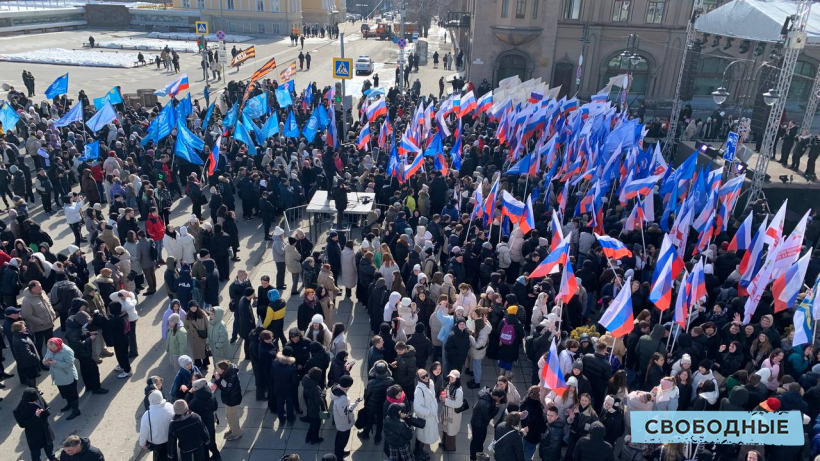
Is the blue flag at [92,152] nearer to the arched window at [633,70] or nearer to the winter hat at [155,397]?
the winter hat at [155,397]

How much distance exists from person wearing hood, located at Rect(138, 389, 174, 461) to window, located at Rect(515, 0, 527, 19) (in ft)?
103

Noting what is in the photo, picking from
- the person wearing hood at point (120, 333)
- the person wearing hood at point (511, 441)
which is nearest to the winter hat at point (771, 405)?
the person wearing hood at point (511, 441)

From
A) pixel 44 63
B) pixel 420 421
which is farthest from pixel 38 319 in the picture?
pixel 44 63

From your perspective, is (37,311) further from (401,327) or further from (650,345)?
(650,345)

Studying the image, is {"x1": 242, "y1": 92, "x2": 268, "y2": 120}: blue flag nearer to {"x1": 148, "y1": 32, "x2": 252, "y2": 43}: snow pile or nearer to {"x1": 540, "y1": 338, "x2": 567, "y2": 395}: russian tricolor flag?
{"x1": 540, "y1": 338, "x2": 567, "y2": 395}: russian tricolor flag

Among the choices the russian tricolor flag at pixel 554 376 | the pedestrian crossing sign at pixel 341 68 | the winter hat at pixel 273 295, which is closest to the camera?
the russian tricolor flag at pixel 554 376

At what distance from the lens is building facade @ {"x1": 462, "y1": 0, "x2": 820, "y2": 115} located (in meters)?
33.3

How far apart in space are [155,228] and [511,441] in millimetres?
9855

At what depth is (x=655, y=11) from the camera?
Result: 3331 centimetres

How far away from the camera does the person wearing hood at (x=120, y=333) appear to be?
9.66 metres

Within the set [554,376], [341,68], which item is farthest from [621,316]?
[341,68]

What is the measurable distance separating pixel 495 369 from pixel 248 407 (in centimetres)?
438

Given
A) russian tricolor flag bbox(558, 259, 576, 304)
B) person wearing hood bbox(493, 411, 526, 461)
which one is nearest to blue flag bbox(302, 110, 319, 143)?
russian tricolor flag bbox(558, 259, 576, 304)

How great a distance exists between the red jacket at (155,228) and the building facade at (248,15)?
66756 mm
